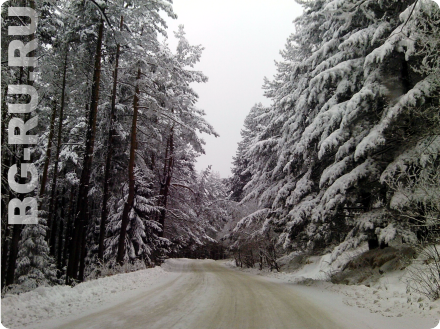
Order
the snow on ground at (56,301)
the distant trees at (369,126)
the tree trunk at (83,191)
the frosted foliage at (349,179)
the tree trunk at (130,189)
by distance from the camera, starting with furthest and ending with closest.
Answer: the tree trunk at (130,189) → the tree trunk at (83,191) → the frosted foliage at (349,179) → the distant trees at (369,126) → the snow on ground at (56,301)

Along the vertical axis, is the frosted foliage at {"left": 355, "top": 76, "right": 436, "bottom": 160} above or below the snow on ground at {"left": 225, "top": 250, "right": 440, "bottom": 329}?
above

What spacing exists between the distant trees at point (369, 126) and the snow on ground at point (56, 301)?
7208 millimetres

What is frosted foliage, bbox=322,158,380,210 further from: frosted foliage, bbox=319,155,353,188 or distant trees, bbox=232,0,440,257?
frosted foliage, bbox=319,155,353,188

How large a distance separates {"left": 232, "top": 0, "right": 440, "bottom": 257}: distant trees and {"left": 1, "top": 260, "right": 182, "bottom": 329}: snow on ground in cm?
721

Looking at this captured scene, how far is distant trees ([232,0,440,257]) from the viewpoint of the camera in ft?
26.6

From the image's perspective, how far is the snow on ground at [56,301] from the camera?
21.0 feet

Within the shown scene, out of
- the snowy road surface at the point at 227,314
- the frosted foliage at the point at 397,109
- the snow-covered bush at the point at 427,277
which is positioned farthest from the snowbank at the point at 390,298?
the frosted foliage at the point at 397,109

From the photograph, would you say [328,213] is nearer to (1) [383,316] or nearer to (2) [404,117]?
(2) [404,117]

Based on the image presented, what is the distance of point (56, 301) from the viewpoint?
770cm

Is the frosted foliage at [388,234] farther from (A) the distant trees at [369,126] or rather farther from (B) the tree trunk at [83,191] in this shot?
(B) the tree trunk at [83,191]

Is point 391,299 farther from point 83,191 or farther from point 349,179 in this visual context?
point 83,191

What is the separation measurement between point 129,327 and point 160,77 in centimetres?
1370

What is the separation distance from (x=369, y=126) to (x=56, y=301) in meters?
10.8

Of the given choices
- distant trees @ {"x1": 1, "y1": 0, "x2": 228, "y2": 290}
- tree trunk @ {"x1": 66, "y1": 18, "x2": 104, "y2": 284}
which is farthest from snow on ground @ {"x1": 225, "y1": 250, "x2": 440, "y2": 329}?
distant trees @ {"x1": 1, "y1": 0, "x2": 228, "y2": 290}
